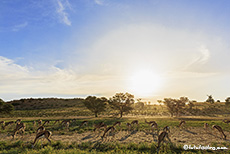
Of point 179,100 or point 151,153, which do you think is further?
point 179,100

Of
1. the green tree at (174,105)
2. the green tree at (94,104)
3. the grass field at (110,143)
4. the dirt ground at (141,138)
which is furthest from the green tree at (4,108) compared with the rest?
the green tree at (174,105)

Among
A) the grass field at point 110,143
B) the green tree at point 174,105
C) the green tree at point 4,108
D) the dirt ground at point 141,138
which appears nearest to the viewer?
the grass field at point 110,143

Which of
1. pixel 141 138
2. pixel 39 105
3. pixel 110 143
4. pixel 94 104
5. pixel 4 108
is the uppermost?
pixel 94 104

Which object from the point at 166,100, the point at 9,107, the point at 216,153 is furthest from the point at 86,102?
the point at 216,153

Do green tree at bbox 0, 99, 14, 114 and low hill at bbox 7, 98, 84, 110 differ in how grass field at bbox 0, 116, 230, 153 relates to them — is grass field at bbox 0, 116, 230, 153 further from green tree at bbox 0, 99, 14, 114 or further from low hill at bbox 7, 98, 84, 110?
low hill at bbox 7, 98, 84, 110

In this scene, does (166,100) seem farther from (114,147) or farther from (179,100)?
(114,147)

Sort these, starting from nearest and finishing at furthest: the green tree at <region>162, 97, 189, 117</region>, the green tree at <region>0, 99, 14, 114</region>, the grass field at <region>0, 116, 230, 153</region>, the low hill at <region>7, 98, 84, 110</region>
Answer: the grass field at <region>0, 116, 230, 153</region> < the green tree at <region>0, 99, 14, 114</region> < the green tree at <region>162, 97, 189, 117</region> < the low hill at <region>7, 98, 84, 110</region>

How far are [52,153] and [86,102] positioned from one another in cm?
3838

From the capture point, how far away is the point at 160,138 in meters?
12.2

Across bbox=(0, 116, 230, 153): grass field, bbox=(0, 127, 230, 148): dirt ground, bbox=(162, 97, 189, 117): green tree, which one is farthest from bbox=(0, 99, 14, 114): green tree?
bbox=(162, 97, 189, 117): green tree

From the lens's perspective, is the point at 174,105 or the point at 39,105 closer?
the point at 174,105

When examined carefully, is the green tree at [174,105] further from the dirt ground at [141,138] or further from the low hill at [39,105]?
the low hill at [39,105]

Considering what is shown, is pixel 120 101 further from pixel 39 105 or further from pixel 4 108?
pixel 39 105

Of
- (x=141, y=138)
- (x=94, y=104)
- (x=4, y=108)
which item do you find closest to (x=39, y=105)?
(x=4, y=108)
